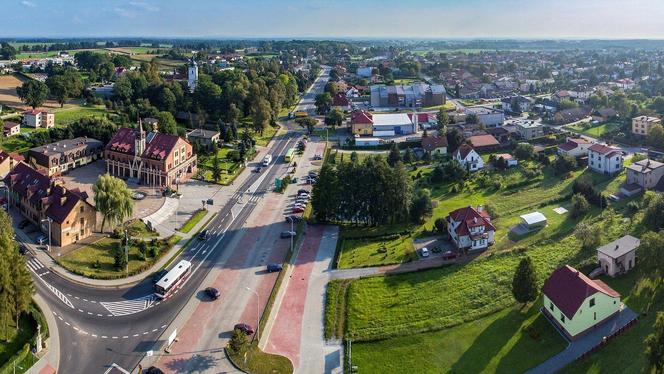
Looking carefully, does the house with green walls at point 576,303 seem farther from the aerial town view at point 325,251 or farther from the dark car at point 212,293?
the dark car at point 212,293

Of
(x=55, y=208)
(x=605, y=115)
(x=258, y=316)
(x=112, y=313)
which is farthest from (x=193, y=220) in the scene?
(x=605, y=115)

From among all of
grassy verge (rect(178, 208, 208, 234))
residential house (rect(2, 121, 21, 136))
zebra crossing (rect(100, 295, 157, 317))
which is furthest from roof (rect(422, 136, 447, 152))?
residential house (rect(2, 121, 21, 136))

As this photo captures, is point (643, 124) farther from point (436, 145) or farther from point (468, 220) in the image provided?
point (468, 220)

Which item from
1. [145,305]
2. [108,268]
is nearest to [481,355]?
[145,305]

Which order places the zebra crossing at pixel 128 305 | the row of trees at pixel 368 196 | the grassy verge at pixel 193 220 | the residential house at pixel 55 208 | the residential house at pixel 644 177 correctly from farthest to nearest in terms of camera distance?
the residential house at pixel 644 177 → the grassy verge at pixel 193 220 → the row of trees at pixel 368 196 → the residential house at pixel 55 208 → the zebra crossing at pixel 128 305

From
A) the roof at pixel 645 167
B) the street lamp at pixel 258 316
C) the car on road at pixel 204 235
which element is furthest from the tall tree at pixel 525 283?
the roof at pixel 645 167

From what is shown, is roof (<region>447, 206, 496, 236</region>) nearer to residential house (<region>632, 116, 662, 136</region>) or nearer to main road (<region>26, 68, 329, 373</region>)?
main road (<region>26, 68, 329, 373</region>)
